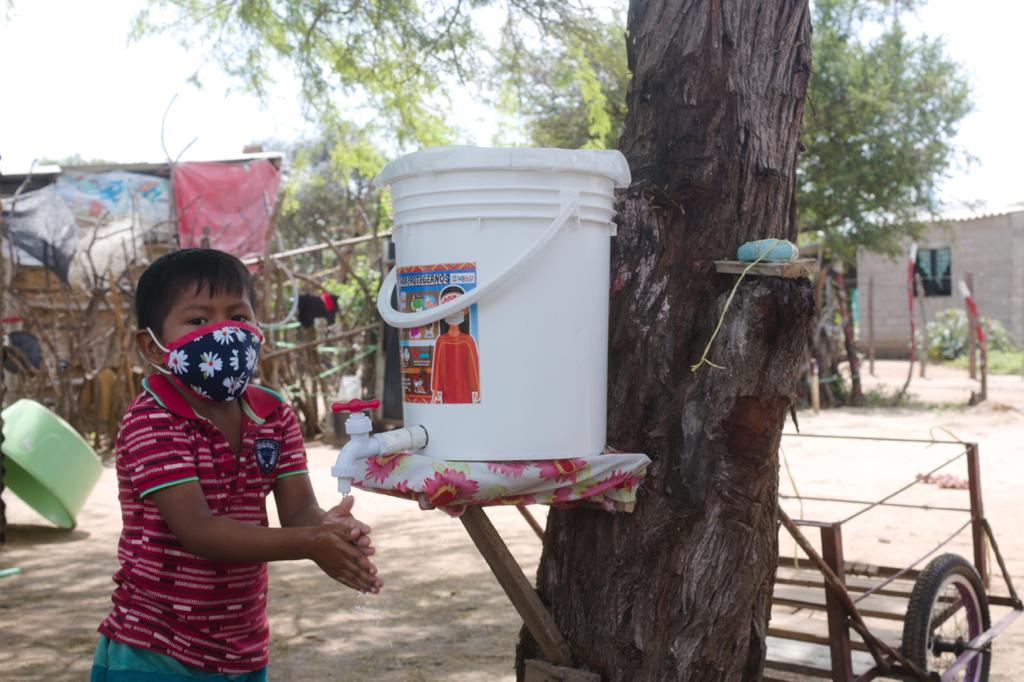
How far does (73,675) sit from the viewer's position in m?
3.89

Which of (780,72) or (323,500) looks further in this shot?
(323,500)

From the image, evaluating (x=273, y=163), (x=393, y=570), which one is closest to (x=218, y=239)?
(x=273, y=163)

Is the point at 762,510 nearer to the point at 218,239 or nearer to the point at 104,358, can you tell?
the point at 104,358

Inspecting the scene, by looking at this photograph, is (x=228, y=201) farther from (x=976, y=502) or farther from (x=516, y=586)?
(x=516, y=586)

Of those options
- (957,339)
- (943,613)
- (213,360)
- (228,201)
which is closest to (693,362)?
(213,360)

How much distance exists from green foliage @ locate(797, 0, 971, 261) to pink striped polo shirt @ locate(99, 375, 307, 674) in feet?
44.7

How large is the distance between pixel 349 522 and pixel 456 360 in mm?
321

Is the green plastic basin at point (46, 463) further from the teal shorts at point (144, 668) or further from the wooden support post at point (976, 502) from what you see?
the wooden support post at point (976, 502)

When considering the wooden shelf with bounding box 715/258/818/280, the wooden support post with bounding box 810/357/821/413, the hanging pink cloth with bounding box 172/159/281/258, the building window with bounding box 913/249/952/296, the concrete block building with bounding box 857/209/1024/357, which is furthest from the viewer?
the building window with bounding box 913/249/952/296

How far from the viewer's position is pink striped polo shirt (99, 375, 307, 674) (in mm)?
1781

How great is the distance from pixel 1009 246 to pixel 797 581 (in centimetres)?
2088

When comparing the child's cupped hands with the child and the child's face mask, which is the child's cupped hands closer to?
the child

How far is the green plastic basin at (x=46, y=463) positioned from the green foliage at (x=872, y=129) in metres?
10.7

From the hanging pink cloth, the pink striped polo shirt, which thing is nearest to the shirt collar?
the pink striped polo shirt
